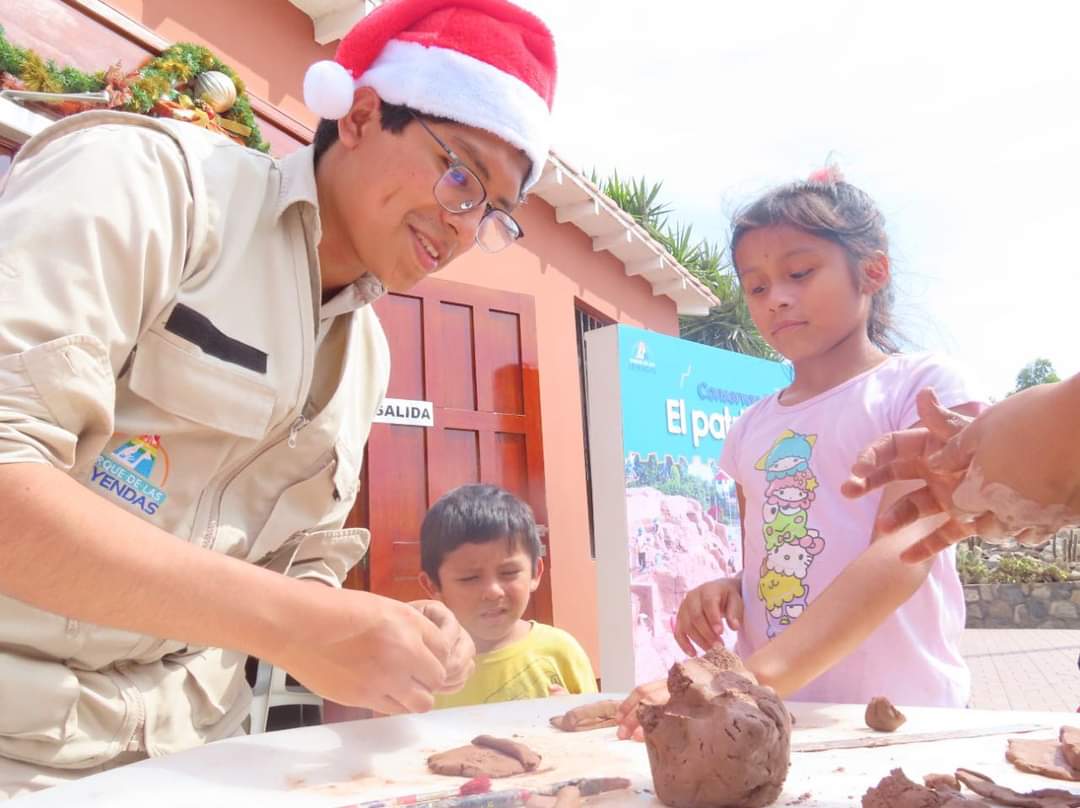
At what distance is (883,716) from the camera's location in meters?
1.67

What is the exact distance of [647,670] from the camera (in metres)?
5.04

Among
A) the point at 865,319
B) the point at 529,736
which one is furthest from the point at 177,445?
the point at 865,319

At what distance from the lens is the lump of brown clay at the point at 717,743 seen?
132 centimetres

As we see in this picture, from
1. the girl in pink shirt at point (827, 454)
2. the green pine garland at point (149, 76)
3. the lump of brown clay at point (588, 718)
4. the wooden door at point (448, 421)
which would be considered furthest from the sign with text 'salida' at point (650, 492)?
the lump of brown clay at point (588, 718)

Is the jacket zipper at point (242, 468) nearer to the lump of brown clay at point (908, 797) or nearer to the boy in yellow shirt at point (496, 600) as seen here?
→ the lump of brown clay at point (908, 797)

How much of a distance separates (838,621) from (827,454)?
0.59m

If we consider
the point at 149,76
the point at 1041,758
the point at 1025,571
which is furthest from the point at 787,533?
the point at 1025,571

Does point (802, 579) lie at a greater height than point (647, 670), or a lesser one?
greater

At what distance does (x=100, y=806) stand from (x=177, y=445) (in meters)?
0.62

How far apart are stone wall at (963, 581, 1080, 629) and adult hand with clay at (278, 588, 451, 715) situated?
14.1 meters

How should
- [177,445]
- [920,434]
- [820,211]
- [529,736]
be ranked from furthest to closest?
[820,211] → [529,736] → [177,445] → [920,434]

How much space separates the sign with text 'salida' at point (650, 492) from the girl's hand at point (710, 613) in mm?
2620

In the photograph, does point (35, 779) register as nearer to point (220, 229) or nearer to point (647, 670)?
point (220, 229)

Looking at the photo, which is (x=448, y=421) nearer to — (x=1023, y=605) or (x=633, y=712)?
(x=633, y=712)
